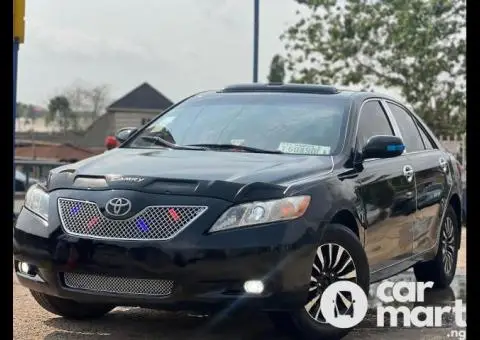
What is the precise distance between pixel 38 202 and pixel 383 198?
2.39m

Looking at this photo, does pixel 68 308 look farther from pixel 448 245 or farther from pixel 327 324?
pixel 448 245

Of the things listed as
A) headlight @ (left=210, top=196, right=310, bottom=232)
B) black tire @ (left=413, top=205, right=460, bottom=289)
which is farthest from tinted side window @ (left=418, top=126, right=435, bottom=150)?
headlight @ (left=210, top=196, right=310, bottom=232)

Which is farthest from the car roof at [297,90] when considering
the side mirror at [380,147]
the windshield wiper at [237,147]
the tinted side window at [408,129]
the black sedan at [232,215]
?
the windshield wiper at [237,147]

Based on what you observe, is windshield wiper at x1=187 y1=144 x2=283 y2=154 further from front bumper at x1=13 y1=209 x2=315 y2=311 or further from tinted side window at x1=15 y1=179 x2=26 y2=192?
tinted side window at x1=15 y1=179 x2=26 y2=192

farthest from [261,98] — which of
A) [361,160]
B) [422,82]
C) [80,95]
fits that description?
[80,95]

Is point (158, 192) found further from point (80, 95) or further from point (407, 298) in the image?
point (80, 95)

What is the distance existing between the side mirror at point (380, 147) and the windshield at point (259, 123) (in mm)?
196

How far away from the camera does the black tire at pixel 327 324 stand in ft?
13.8

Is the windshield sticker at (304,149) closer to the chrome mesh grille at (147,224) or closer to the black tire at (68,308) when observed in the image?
the chrome mesh grille at (147,224)

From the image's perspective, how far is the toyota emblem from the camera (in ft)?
Answer: 13.3

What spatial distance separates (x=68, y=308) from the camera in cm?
495

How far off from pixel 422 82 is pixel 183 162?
67.7 feet

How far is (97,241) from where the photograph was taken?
4.02 meters
